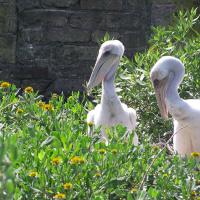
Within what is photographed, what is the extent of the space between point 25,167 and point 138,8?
516 cm

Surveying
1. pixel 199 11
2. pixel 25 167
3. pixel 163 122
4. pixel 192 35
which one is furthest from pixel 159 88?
pixel 199 11

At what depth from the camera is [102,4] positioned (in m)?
7.99

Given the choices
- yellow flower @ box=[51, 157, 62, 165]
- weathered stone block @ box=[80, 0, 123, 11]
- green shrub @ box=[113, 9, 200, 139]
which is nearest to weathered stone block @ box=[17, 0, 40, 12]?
weathered stone block @ box=[80, 0, 123, 11]

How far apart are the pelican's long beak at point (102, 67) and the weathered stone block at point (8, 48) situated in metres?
2.64

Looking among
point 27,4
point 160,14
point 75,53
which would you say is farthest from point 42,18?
point 160,14

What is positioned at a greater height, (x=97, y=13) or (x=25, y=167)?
(x=97, y=13)

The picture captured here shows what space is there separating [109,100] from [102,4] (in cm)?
312

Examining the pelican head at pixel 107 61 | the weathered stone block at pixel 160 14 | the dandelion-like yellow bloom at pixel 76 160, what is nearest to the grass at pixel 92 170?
the dandelion-like yellow bloom at pixel 76 160

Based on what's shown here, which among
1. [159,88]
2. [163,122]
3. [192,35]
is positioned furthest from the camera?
[192,35]

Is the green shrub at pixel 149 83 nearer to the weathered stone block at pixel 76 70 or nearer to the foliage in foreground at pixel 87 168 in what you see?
the foliage in foreground at pixel 87 168

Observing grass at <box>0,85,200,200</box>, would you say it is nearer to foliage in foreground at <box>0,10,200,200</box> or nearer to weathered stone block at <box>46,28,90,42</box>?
foliage in foreground at <box>0,10,200,200</box>

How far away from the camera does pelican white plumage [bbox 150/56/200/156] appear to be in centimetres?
475

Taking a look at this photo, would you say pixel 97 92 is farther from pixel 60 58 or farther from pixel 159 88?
pixel 60 58

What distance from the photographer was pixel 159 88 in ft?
16.8
